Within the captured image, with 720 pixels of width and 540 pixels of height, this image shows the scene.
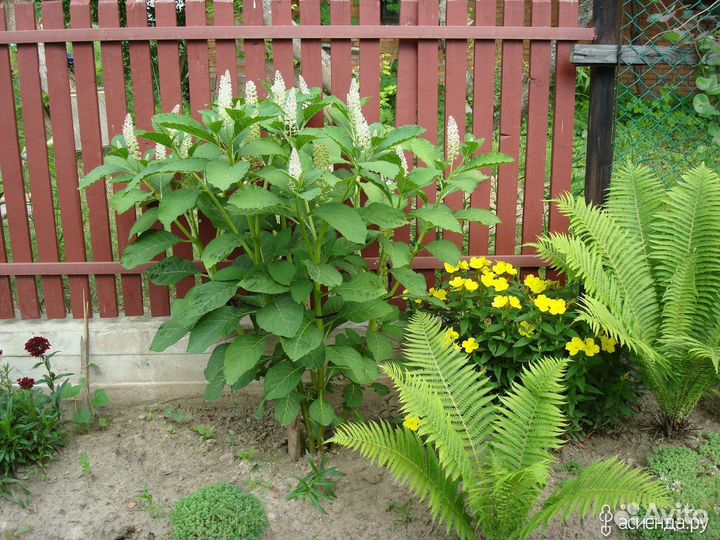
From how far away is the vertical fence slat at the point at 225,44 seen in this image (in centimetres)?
327

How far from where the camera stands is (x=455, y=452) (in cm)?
248

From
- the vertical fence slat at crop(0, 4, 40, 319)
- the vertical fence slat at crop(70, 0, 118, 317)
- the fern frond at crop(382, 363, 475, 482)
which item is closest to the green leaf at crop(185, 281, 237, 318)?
the fern frond at crop(382, 363, 475, 482)

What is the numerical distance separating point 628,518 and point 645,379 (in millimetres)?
667

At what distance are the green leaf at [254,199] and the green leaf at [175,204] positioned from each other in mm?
279

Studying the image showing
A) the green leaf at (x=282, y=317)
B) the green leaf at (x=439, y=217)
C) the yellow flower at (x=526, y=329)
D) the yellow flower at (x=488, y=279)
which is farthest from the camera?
the yellow flower at (x=488, y=279)

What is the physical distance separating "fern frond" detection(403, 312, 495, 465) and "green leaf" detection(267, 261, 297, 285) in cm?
53

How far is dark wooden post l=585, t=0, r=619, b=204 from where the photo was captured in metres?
3.36

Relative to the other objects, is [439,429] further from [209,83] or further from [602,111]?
[209,83]

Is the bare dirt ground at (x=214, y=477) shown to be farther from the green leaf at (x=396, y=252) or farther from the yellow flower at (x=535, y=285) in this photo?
the green leaf at (x=396, y=252)

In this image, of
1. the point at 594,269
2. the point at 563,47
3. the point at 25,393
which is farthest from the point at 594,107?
the point at 25,393

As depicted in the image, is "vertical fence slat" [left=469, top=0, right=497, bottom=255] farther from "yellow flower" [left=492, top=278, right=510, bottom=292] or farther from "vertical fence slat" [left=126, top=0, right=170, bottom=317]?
"vertical fence slat" [left=126, top=0, right=170, bottom=317]

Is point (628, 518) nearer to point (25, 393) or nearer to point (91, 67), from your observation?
point (25, 393)

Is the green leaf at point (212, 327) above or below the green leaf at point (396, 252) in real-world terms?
below

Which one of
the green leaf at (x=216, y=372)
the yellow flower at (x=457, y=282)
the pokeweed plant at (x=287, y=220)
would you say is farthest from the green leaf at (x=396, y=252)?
the green leaf at (x=216, y=372)
